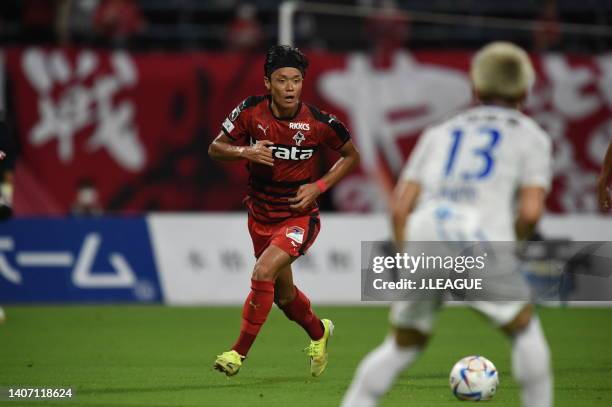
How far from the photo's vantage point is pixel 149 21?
21359 mm

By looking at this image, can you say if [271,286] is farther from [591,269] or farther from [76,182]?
[76,182]

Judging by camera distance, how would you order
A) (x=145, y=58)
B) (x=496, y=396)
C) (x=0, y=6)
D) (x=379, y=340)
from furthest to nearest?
(x=0, y=6)
(x=145, y=58)
(x=379, y=340)
(x=496, y=396)

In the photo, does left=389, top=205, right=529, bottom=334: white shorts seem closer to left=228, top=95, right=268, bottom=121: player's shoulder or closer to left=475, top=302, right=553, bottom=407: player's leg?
left=475, top=302, right=553, bottom=407: player's leg

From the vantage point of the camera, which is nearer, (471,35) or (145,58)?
(145,58)

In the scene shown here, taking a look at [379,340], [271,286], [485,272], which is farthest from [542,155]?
[379,340]

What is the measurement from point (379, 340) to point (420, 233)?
6769 millimetres

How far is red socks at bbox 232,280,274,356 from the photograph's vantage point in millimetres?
8609

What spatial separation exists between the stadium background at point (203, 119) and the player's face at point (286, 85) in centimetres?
740

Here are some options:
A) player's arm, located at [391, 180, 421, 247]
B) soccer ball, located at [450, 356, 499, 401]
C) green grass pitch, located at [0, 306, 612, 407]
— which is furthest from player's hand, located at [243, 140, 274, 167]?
player's arm, located at [391, 180, 421, 247]

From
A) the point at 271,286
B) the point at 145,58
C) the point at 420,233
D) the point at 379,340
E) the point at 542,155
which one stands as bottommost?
the point at 379,340

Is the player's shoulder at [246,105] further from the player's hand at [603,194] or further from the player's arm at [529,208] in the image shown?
the player's arm at [529,208]

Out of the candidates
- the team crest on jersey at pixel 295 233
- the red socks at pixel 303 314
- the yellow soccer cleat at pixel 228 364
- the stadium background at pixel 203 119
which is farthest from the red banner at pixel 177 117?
the yellow soccer cleat at pixel 228 364

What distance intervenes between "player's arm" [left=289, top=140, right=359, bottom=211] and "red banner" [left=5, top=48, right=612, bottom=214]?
1003 cm

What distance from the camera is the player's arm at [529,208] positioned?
5.27 metres
